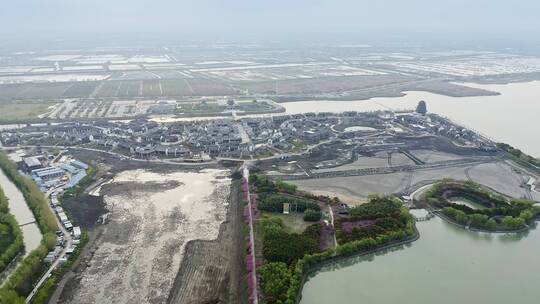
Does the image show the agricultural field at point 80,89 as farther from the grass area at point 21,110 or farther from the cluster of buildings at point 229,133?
the cluster of buildings at point 229,133

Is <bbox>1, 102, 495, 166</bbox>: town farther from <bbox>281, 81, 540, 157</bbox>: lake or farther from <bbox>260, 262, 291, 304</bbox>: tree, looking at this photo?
<bbox>260, 262, 291, 304</bbox>: tree

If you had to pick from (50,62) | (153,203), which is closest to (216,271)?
(153,203)

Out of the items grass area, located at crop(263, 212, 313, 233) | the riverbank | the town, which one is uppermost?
the town

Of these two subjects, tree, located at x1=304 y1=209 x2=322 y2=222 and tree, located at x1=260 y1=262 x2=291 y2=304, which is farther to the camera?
tree, located at x1=304 y1=209 x2=322 y2=222

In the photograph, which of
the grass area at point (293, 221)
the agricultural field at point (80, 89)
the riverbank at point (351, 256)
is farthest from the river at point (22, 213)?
the agricultural field at point (80, 89)

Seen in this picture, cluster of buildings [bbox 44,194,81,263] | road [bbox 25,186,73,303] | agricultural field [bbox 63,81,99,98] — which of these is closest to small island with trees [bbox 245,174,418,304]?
cluster of buildings [bbox 44,194,81,263]

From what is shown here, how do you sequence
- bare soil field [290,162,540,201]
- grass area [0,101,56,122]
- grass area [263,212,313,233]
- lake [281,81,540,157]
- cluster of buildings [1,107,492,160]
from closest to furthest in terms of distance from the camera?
grass area [263,212,313,233], bare soil field [290,162,540,201], cluster of buildings [1,107,492,160], lake [281,81,540,157], grass area [0,101,56,122]

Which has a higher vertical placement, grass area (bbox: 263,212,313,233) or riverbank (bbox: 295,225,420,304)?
grass area (bbox: 263,212,313,233)

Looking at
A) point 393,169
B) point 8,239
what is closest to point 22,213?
point 8,239
